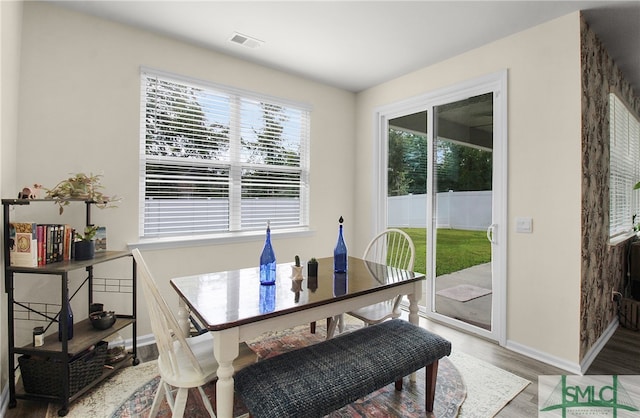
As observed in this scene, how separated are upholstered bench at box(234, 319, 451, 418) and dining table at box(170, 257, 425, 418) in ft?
0.52

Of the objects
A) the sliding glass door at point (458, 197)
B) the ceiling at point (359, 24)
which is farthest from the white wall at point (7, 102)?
the sliding glass door at point (458, 197)

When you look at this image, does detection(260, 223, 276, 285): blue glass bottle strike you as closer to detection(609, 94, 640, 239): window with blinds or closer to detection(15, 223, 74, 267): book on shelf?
detection(15, 223, 74, 267): book on shelf

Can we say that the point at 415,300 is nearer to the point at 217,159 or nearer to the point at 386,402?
the point at 386,402

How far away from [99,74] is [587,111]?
3.81 meters

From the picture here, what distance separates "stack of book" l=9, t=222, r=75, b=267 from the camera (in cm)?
188

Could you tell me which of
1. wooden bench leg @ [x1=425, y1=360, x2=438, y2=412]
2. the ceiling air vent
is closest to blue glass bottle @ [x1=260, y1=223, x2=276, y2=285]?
wooden bench leg @ [x1=425, y1=360, x2=438, y2=412]

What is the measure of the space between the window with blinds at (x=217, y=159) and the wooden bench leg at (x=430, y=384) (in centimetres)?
218

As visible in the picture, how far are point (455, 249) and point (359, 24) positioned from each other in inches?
90.8

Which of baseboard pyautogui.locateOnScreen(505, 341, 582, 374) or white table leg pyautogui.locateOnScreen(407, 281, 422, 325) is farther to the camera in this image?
baseboard pyautogui.locateOnScreen(505, 341, 582, 374)

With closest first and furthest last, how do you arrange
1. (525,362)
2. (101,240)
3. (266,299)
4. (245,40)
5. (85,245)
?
1. (266,299)
2. (85,245)
3. (101,240)
4. (525,362)
5. (245,40)

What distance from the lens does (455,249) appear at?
329cm

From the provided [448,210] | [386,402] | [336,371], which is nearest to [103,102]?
[336,371]

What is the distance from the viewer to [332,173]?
4.04 meters

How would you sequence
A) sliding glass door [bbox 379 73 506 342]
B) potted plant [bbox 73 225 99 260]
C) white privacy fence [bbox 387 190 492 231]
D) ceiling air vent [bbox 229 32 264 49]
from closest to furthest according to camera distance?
potted plant [bbox 73 225 99 260] → ceiling air vent [bbox 229 32 264 49] → sliding glass door [bbox 379 73 506 342] → white privacy fence [bbox 387 190 492 231]
